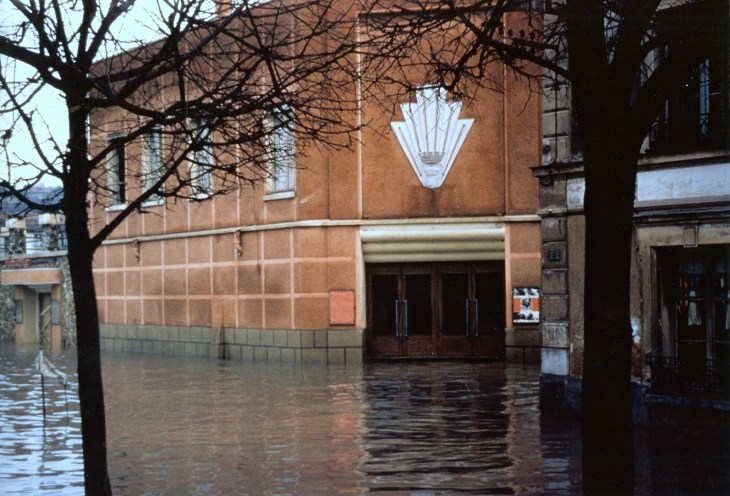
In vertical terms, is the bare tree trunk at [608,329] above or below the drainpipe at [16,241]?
below

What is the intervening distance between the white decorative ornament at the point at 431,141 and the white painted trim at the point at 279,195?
3.04m

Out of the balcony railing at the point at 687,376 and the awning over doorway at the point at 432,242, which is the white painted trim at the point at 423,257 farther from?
the balcony railing at the point at 687,376

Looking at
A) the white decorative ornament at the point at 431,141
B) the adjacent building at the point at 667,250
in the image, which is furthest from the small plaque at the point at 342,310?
the adjacent building at the point at 667,250

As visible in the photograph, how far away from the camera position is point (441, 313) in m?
27.5

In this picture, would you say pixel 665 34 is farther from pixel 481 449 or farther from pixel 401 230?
pixel 401 230

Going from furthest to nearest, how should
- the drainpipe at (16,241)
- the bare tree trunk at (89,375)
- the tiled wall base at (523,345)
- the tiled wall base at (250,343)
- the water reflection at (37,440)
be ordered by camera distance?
the drainpipe at (16,241), the tiled wall base at (250,343), the tiled wall base at (523,345), the water reflection at (37,440), the bare tree trunk at (89,375)

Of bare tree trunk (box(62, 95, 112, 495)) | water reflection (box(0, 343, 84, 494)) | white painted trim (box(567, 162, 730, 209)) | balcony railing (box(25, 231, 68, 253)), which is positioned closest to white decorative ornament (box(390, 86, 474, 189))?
water reflection (box(0, 343, 84, 494))

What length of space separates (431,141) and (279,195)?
414cm

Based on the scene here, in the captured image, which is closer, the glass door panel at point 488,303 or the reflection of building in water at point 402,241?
the reflection of building in water at point 402,241

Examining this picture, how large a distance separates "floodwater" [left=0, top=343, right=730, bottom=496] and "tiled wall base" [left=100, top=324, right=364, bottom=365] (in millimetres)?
3638

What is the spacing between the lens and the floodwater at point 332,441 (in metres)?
10.9

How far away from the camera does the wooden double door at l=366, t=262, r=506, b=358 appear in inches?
1074

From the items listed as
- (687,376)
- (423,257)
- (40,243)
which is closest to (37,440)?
(687,376)

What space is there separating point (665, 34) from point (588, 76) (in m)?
0.79
